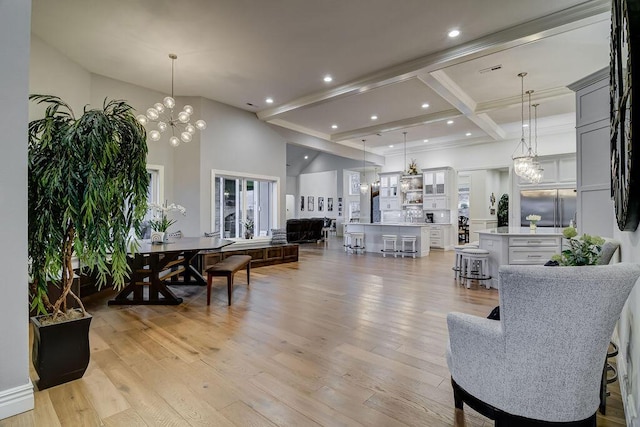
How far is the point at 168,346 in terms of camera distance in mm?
2850

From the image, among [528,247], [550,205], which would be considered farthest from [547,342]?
[550,205]

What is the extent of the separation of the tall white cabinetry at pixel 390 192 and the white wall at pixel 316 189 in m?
4.37

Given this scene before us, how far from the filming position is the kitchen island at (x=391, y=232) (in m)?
8.88

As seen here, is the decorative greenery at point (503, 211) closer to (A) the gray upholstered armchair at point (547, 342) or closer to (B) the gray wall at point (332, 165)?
(B) the gray wall at point (332, 165)

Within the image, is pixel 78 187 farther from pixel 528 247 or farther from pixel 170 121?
pixel 528 247

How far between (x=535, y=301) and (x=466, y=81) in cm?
546

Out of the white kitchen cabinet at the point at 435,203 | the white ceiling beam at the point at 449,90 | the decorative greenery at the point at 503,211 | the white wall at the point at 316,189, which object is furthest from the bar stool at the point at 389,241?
the white wall at the point at 316,189

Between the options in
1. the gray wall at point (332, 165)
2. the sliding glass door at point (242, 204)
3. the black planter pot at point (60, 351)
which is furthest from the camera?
the gray wall at point (332, 165)

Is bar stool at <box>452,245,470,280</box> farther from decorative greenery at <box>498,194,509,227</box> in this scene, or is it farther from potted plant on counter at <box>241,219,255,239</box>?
decorative greenery at <box>498,194,509,227</box>

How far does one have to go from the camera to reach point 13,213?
1.89 metres

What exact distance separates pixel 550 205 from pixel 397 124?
15.4 ft

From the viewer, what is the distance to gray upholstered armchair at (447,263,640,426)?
1.32 meters

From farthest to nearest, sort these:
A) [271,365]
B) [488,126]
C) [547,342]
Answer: [488,126] < [271,365] < [547,342]

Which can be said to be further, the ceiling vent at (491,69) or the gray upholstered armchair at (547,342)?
the ceiling vent at (491,69)
